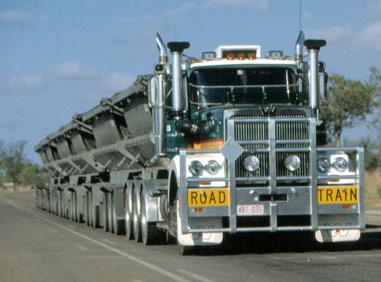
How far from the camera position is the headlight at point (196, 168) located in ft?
60.1

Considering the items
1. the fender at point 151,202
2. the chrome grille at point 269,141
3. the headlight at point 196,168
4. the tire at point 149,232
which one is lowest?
the tire at point 149,232

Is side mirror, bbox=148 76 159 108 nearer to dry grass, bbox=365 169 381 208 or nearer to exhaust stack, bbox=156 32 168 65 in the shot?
exhaust stack, bbox=156 32 168 65

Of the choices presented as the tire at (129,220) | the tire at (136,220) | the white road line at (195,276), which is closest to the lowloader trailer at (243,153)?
the tire at (136,220)

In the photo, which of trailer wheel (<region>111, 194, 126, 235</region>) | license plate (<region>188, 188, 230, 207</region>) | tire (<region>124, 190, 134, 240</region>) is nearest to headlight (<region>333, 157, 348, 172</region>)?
license plate (<region>188, 188, 230, 207</region>)

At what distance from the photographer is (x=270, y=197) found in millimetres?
18266

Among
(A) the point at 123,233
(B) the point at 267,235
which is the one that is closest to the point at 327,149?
(B) the point at 267,235

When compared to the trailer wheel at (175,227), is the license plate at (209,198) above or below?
above

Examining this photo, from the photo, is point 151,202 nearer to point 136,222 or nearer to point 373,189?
point 136,222

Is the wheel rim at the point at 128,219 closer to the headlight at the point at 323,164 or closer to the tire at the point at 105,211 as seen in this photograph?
the tire at the point at 105,211

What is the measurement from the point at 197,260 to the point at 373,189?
41.4 meters

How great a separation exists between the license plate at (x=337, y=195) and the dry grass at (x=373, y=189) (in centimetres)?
2507

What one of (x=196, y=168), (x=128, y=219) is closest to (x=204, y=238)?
(x=196, y=168)

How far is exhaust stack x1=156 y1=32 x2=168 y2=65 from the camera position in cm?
1989

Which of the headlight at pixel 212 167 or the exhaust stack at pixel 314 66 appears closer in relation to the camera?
the headlight at pixel 212 167
